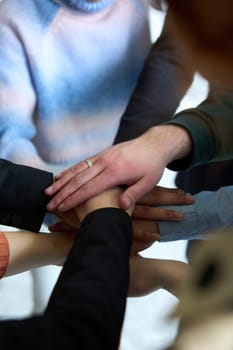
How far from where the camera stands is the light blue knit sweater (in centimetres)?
83

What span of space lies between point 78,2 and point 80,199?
40 centimetres

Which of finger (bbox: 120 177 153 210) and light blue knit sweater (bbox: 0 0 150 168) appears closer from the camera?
finger (bbox: 120 177 153 210)

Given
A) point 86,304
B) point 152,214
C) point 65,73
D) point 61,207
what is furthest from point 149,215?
point 65,73

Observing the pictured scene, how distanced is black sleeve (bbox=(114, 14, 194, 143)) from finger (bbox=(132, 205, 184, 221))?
0.29 metres

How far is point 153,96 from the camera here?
91cm

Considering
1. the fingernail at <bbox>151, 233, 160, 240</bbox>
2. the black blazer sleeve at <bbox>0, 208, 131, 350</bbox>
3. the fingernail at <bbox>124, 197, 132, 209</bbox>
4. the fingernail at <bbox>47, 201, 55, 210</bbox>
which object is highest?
the black blazer sleeve at <bbox>0, 208, 131, 350</bbox>

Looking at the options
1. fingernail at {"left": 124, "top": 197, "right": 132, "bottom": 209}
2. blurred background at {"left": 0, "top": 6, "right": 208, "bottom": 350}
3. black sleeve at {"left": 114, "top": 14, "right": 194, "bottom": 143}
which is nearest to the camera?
fingernail at {"left": 124, "top": 197, "right": 132, "bottom": 209}

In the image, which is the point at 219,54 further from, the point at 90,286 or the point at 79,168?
the point at 79,168

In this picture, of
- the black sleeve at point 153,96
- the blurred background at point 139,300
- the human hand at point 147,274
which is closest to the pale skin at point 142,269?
the human hand at point 147,274

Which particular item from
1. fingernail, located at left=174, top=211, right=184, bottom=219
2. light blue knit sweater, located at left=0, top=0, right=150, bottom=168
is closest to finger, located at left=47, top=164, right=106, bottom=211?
fingernail, located at left=174, top=211, right=184, bottom=219

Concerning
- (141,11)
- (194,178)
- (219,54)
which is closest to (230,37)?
(219,54)

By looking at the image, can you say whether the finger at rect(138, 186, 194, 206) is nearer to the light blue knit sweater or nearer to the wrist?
the wrist

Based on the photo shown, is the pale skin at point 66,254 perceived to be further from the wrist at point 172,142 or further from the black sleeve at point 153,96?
the black sleeve at point 153,96

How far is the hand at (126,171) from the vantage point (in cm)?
57
